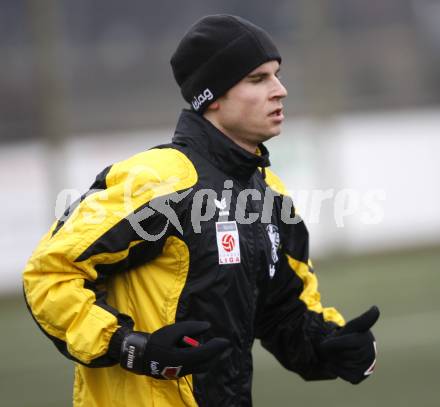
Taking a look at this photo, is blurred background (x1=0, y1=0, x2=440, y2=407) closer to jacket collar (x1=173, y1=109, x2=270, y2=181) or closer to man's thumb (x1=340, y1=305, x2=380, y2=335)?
man's thumb (x1=340, y1=305, x2=380, y2=335)

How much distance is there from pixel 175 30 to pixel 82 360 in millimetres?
8990

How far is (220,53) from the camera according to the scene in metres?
3.28

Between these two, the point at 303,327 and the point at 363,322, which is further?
the point at 303,327

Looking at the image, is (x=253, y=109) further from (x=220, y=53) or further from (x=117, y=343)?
(x=117, y=343)

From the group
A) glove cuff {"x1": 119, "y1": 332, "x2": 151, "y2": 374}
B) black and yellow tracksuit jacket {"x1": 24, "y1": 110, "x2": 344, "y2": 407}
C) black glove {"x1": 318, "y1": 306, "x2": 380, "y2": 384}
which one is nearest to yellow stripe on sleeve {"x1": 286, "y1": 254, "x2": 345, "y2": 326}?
black glove {"x1": 318, "y1": 306, "x2": 380, "y2": 384}

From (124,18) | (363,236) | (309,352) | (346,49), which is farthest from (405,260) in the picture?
(309,352)

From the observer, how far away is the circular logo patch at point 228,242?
3.13 m

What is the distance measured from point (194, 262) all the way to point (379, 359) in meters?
3.82

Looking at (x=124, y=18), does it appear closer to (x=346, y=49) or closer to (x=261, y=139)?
(x=346, y=49)

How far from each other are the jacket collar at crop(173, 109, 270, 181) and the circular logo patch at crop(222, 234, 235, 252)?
226 mm

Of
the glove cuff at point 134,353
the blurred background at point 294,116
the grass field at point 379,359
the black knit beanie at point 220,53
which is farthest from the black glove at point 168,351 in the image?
the blurred background at point 294,116

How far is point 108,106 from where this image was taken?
11.4m

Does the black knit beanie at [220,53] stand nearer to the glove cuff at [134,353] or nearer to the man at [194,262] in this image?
the man at [194,262]

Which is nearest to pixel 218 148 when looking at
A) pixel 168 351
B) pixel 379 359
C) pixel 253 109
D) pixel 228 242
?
pixel 253 109
